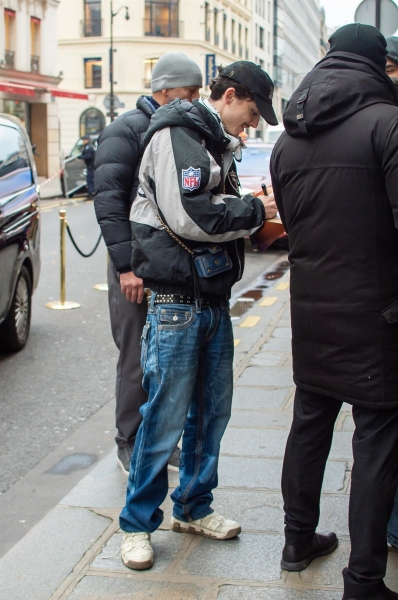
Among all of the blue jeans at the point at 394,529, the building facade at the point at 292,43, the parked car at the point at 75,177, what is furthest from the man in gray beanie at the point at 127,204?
the building facade at the point at 292,43

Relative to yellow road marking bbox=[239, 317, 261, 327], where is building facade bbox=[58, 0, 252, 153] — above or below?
above

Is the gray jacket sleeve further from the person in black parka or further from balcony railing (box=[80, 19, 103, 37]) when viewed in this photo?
balcony railing (box=[80, 19, 103, 37])

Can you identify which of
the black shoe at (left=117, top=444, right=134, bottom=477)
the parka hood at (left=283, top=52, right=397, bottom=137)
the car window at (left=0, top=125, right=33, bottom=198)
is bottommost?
the black shoe at (left=117, top=444, right=134, bottom=477)

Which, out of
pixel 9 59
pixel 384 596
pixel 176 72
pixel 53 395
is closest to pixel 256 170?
pixel 53 395

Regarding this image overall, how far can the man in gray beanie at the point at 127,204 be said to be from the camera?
150 inches

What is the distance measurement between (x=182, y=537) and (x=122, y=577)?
41 cm

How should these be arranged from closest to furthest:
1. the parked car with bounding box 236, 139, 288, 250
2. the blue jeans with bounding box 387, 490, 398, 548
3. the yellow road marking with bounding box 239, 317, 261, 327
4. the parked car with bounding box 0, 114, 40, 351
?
the blue jeans with bounding box 387, 490, 398, 548 → the parked car with bounding box 0, 114, 40, 351 → the yellow road marking with bounding box 239, 317, 261, 327 → the parked car with bounding box 236, 139, 288, 250

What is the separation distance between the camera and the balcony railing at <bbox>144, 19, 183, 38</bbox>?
5116cm

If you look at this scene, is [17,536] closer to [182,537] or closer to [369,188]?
[182,537]

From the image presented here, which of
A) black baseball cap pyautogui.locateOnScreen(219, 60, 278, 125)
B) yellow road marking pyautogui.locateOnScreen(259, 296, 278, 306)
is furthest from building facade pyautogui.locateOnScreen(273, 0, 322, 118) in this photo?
black baseball cap pyautogui.locateOnScreen(219, 60, 278, 125)

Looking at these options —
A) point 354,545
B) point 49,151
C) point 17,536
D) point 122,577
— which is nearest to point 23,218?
point 17,536

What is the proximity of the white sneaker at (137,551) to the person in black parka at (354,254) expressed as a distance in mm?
782

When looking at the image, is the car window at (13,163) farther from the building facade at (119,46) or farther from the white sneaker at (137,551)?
the building facade at (119,46)

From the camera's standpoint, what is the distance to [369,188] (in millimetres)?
2605
